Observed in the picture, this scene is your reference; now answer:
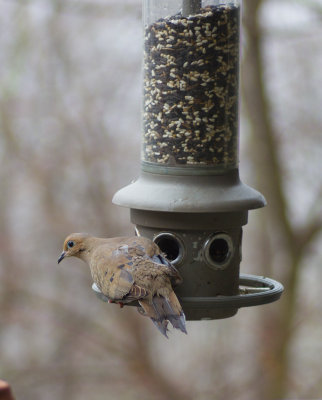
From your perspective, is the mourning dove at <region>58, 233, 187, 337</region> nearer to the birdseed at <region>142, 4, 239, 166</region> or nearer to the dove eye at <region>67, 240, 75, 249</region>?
the dove eye at <region>67, 240, 75, 249</region>

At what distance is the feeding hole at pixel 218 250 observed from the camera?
4.13m

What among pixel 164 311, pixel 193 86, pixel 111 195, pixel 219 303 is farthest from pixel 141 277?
pixel 111 195

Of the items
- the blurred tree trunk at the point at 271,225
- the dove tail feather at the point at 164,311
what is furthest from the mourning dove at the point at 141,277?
the blurred tree trunk at the point at 271,225

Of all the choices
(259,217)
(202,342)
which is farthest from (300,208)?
(202,342)

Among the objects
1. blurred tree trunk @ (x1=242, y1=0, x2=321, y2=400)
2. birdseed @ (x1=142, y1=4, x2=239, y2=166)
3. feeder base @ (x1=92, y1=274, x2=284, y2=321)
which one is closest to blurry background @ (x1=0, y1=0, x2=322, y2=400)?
blurred tree trunk @ (x1=242, y1=0, x2=321, y2=400)

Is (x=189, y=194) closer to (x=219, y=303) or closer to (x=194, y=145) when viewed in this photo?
(x=194, y=145)

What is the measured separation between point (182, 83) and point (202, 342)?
4897mm

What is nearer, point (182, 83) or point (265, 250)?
point (182, 83)

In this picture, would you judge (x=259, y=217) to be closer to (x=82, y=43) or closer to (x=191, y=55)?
(x=82, y=43)

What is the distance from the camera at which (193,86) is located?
409 cm

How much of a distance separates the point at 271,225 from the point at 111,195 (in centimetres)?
161

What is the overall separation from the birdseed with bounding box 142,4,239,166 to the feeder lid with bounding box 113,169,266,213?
92 millimetres

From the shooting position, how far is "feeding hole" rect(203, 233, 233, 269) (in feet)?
13.6

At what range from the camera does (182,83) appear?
409cm
